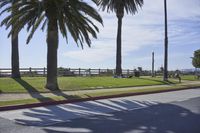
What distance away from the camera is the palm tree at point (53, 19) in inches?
952

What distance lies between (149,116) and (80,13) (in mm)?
12816

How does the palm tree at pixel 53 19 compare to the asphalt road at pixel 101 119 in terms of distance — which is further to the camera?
the palm tree at pixel 53 19

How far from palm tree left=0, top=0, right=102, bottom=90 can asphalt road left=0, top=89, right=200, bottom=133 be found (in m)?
8.80

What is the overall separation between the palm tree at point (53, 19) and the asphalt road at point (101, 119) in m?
8.80

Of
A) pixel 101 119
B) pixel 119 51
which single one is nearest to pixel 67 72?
pixel 119 51

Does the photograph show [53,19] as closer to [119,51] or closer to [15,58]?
[15,58]

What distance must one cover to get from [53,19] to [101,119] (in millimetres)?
12854

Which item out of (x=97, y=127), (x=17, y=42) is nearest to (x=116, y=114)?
(x=97, y=127)

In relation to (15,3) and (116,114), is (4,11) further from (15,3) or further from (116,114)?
(116,114)

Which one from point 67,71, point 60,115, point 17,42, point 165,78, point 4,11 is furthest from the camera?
point 67,71

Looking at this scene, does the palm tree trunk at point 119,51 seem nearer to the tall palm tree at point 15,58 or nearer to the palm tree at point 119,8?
the palm tree at point 119,8

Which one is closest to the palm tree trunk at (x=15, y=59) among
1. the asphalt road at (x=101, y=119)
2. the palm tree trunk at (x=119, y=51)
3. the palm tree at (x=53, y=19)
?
the palm tree at (x=53, y=19)

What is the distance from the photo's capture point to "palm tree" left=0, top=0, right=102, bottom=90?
79.4ft

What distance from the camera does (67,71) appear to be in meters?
49.6
